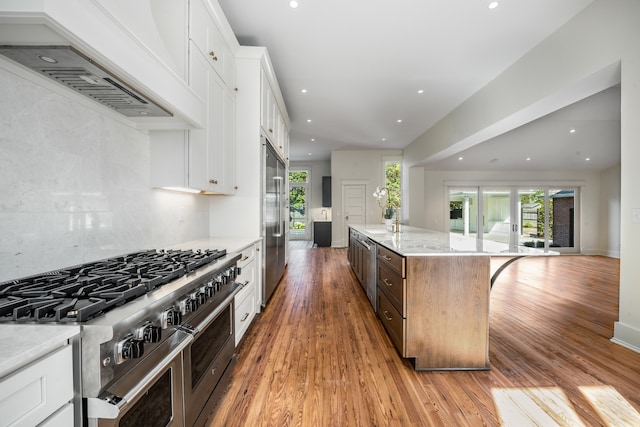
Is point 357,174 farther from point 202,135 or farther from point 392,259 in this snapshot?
point 202,135

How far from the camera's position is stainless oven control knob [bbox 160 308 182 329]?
3.28 ft

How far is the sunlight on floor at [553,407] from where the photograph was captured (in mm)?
1504

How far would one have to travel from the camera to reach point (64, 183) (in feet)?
4.37

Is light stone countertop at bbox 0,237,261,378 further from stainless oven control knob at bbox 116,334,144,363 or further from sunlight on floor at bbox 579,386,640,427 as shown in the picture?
sunlight on floor at bbox 579,386,640,427

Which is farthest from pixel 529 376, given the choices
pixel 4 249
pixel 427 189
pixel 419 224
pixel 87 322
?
pixel 427 189

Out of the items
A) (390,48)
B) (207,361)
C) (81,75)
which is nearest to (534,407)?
(207,361)

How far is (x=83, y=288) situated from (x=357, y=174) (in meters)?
8.03

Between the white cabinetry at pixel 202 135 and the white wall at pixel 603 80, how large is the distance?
11.1 ft

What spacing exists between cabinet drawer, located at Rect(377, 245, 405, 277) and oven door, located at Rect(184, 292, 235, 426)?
4.01 feet

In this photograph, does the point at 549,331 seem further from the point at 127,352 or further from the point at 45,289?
the point at 45,289

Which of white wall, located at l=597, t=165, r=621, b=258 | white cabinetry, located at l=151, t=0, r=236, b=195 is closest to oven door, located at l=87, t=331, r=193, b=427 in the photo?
white cabinetry, located at l=151, t=0, r=236, b=195

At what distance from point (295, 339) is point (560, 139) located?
7.76 m

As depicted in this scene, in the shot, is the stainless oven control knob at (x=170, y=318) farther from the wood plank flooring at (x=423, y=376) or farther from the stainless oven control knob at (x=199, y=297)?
the wood plank flooring at (x=423, y=376)

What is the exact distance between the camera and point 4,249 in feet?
3.57
